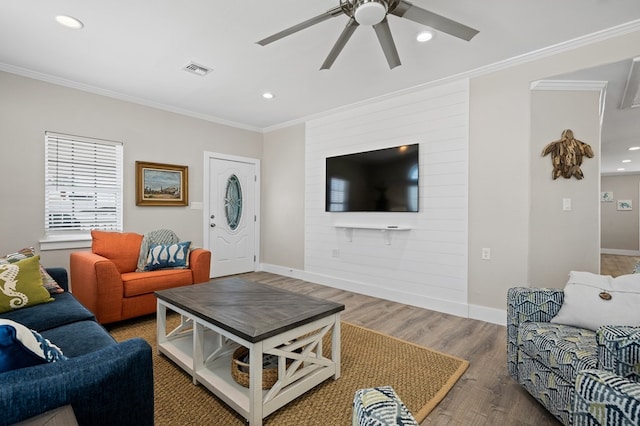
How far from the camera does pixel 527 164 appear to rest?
114 inches

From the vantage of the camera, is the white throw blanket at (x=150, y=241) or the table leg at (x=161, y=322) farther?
the white throw blanket at (x=150, y=241)

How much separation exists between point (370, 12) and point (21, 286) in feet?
9.20

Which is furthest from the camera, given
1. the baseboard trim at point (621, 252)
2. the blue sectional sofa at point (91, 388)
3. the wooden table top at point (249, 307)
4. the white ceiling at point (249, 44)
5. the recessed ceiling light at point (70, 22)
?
the baseboard trim at point (621, 252)

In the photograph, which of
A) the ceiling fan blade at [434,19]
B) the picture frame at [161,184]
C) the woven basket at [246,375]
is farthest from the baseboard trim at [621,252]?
the picture frame at [161,184]

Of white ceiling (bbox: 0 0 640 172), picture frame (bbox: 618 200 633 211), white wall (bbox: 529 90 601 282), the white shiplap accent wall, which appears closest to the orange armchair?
white ceiling (bbox: 0 0 640 172)

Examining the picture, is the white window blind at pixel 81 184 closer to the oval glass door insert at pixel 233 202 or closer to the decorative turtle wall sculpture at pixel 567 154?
the oval glass door insert at pixel 233 202

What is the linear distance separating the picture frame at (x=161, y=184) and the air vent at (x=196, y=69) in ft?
5.08

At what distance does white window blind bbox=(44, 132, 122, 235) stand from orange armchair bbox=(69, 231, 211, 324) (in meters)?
0.75

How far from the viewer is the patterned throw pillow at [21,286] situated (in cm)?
191

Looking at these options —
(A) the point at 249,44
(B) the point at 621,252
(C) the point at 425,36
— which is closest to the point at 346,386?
(C) the point at 425,36

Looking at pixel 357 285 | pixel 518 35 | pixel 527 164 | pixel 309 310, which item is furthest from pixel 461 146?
pixel 309 310

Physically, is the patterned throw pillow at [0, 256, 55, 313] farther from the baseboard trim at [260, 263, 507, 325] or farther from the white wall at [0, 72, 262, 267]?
the baseboard trim at [260, 263, 507, 325]

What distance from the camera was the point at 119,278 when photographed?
9.15 feet

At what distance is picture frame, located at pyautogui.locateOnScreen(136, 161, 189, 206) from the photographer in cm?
405
